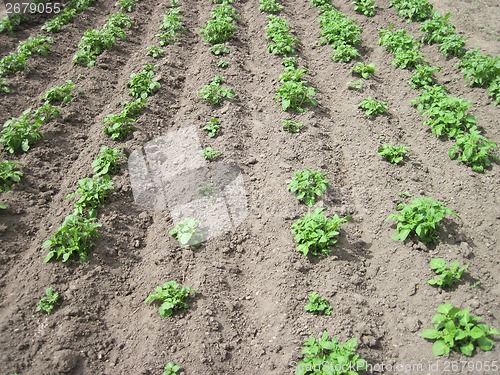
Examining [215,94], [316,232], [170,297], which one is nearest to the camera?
[170,297]

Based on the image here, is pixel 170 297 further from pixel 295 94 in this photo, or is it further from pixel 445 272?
pixel 295 94

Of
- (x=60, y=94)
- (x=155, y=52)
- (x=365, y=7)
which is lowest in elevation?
(x=60, y=94)

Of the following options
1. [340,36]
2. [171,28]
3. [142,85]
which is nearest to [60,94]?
[142,85]

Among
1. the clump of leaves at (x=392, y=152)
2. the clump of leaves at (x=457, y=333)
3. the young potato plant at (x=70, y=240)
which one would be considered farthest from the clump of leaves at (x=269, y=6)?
the clump of leaves at (x=457, y=333)

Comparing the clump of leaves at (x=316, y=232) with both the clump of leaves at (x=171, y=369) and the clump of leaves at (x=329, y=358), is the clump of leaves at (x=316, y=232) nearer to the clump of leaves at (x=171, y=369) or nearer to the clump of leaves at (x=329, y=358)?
the clump of leaves at (x=329, y=358)

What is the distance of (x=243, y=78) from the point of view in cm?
775

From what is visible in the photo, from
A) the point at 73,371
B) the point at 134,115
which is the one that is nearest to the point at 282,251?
the point at 73,371

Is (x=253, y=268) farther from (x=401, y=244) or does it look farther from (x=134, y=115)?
(x=134, y=115)

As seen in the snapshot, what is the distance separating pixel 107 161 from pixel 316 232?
3.03 meters

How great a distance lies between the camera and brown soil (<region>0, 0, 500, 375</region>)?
406 cm

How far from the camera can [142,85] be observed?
286 inches

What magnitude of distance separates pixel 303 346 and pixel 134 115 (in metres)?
4.58

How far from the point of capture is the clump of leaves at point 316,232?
464 cm

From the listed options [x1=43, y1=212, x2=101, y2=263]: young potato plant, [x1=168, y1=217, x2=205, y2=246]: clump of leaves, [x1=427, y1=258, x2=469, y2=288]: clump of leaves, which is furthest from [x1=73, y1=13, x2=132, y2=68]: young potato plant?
[x1=427, y1=258, x2=469, y2=288]: clump of leaves
